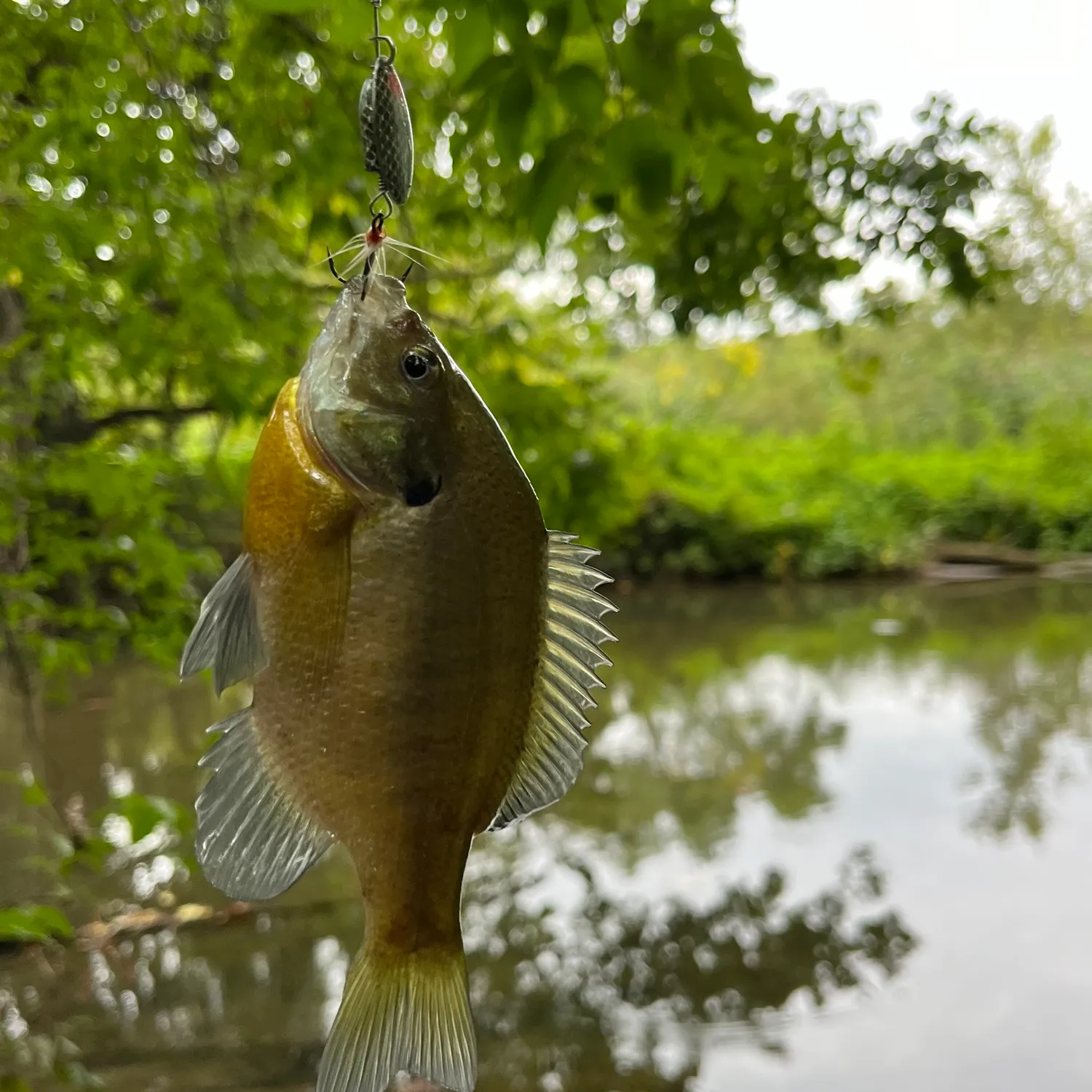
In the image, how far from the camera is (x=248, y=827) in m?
0.62

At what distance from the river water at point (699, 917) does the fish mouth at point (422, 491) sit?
1.55 meters

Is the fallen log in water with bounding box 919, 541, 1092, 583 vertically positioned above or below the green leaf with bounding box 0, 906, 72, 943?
above

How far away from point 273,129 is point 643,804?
319 cm

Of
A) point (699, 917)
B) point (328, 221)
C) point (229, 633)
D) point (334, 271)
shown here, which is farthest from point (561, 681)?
point (699, 917)

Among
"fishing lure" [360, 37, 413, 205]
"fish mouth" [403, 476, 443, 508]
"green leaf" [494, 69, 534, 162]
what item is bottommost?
"fish mouth" [403, 476, 443, 508]

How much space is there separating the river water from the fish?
143 cm

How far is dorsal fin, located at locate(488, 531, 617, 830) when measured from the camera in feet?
2.15

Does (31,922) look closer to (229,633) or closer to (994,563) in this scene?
(229,633)

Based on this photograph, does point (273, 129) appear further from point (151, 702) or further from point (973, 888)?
point (151, 702)

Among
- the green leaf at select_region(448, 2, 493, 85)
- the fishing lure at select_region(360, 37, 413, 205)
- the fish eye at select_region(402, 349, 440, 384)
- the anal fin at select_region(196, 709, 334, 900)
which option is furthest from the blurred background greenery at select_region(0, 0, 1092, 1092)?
the anal fin at select_region(196, 709, 334, 900)

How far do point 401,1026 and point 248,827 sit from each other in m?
0.17

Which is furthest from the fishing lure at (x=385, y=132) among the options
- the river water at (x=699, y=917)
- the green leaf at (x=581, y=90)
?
the river water at (x=699, y=917)

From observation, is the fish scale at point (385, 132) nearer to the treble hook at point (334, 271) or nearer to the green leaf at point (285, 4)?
the treble hook at point (334, 271)

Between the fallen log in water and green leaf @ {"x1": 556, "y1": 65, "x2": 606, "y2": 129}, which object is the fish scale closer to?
green leaf @ {"x1": 556, "y1": 65, "x2": 606, "y2": 129}
